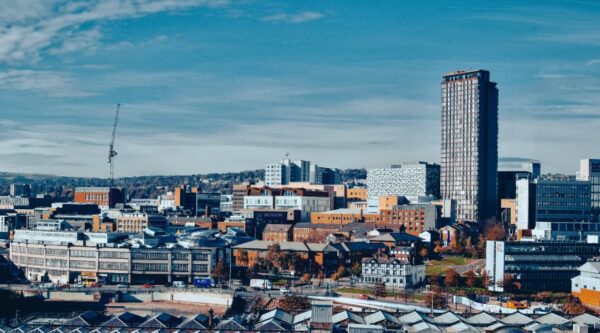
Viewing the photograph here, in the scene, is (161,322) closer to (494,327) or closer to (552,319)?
(494,327)

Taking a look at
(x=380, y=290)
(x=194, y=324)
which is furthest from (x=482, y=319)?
(x=380, y=290)

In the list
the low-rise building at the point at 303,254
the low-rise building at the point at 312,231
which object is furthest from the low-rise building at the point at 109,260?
the low-rise building at the point at 312,231

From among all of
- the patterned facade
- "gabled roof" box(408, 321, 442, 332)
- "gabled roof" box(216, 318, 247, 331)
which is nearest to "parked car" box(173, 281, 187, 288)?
"gabled roof" box(216, 318, 247, 331)

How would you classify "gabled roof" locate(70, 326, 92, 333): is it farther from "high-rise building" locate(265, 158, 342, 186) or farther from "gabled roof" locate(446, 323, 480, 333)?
"high-rise building" locate(265, 158, 342, 186)

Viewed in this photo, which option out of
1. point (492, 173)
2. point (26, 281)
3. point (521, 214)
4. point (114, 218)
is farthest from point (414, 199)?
point (26, 281)

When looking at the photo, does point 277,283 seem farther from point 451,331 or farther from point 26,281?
point 451,331
